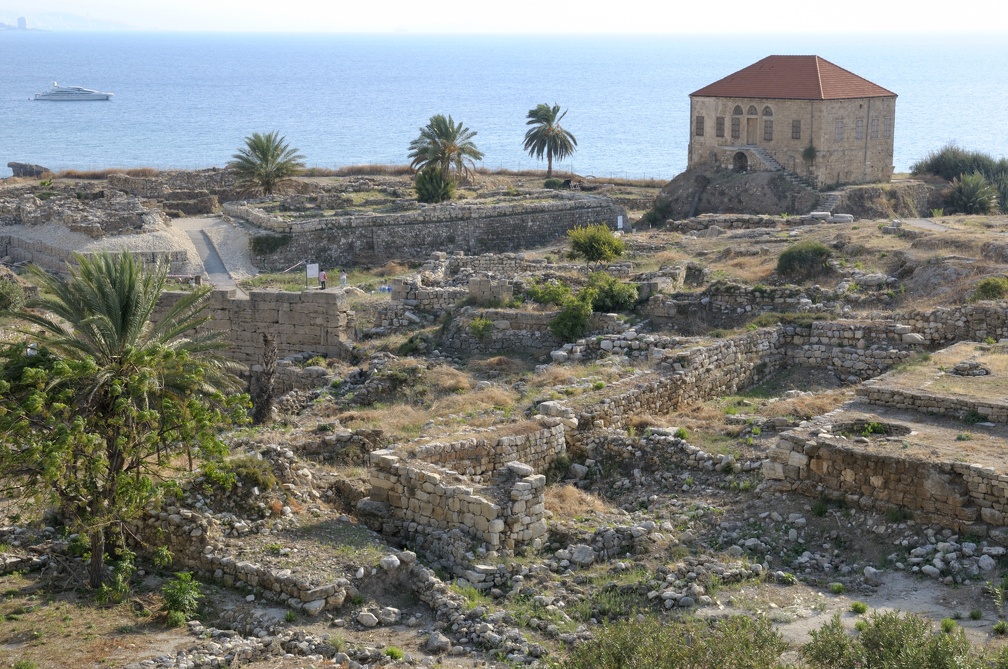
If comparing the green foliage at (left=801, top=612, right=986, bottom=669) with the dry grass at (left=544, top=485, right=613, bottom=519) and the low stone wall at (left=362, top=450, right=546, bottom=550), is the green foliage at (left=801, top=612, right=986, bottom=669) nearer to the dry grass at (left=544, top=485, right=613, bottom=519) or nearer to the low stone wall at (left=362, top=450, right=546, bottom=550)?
the low stone wall at (left=362, top=450, right=546, bottom=550)

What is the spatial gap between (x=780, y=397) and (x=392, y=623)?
8.81m

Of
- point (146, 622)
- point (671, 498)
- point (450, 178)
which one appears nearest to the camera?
point (146, 622)

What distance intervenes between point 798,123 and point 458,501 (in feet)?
130

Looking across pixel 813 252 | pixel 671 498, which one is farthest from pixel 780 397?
pixel 813 252

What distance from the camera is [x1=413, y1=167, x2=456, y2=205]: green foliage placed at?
46375 mm

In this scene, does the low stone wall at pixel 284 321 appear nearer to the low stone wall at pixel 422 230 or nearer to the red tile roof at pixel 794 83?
the low stone wall at pixel 422 230

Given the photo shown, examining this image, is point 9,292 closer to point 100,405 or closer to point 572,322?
point 572,322

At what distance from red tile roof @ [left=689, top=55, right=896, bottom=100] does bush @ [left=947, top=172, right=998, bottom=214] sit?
6495mm

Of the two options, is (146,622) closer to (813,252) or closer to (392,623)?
(392,623)

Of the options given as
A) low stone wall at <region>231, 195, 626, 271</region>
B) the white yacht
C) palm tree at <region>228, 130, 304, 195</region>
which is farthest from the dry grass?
the white yacht

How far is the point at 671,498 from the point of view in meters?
15.3

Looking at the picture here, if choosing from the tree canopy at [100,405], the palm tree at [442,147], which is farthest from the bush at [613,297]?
the palm tree at [442,147]

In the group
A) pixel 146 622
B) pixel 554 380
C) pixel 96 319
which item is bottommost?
pixel 146 622

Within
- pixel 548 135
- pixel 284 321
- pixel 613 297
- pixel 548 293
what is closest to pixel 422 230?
pixel 284 321
